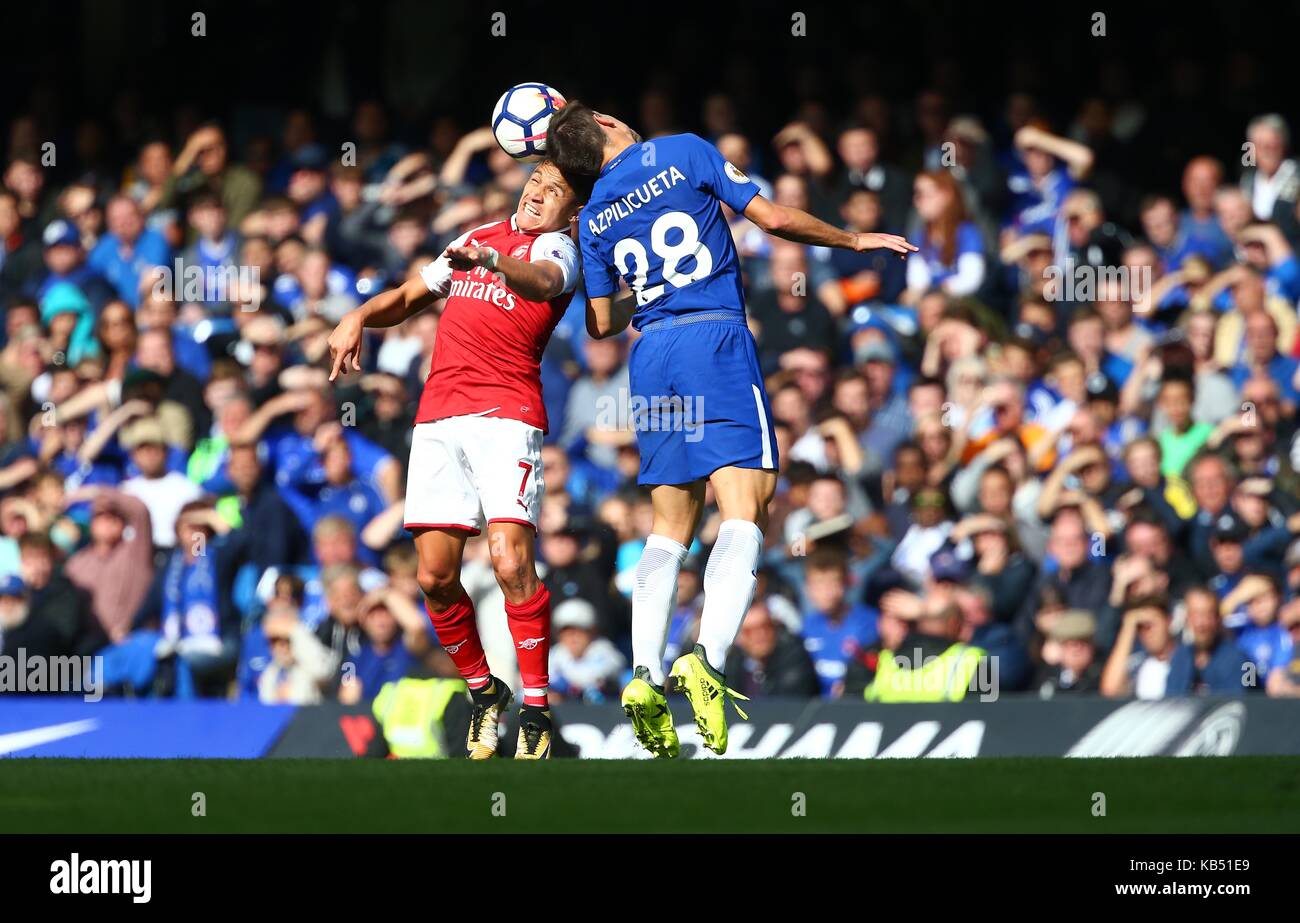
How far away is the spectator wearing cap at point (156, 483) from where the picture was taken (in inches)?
532

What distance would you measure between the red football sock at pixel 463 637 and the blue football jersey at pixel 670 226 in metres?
1.55

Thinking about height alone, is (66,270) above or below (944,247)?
above

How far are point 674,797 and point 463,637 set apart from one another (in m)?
1.98

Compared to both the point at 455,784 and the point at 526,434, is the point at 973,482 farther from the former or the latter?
the point at 455,784

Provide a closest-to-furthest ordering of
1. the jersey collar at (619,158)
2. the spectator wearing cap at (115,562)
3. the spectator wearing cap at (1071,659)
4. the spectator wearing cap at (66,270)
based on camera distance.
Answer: the jersey collar at (619,158)
the spectator wearing cap at (1071,659)
the spectator wearing cap at (115,562)
the spectator wearing cap at (66,270)

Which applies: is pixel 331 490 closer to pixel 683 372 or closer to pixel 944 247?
pixel 944 247

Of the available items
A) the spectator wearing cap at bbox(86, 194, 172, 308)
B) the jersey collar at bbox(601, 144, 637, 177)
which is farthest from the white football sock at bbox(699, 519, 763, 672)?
the spectator wearing cap at bbox(86, 194, 172, 308)

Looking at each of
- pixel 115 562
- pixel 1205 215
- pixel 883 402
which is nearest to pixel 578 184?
pixel 883 402

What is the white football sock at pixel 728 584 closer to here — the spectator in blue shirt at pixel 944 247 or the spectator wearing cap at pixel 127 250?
the spectator in blue shirt at pixel 944 247

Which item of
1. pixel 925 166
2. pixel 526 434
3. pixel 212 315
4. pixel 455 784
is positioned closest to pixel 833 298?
pixel 925 166

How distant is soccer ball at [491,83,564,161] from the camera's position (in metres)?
8.62

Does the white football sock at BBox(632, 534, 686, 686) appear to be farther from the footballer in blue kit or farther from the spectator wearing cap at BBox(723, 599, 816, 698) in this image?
the spectator wearing cap at BBox(723, 599, 816, 698)

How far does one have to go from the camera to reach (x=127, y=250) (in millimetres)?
16016

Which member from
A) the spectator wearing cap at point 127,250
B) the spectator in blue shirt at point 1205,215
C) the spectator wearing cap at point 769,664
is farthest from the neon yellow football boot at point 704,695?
the spectator wearing cap at point 127,250
